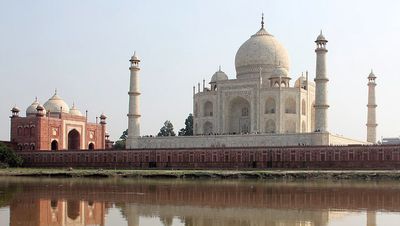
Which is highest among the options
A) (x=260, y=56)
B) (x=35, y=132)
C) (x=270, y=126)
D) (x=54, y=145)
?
(x=260, y=56)

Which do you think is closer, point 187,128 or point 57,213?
point 57,213

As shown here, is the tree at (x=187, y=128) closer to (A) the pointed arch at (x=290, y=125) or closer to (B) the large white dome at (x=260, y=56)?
(B) the large white dome at (x=260, y=56)

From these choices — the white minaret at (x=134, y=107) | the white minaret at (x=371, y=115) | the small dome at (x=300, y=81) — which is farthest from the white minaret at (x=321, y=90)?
the white minaret at (x=134, y=107)

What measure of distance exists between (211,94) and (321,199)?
89.5 ft

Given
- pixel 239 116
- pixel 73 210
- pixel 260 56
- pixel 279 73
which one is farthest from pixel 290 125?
pixel 73 210

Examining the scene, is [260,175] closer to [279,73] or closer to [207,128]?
[279,73]

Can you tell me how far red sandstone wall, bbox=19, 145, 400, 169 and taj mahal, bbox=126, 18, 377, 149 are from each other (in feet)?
4.60

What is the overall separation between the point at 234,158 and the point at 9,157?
1630 cm

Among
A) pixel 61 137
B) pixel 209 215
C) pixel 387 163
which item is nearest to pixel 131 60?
pixel 61 137

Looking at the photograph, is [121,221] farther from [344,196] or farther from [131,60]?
[131,60]

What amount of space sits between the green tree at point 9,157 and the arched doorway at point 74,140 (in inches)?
299

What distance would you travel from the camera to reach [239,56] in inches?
1801

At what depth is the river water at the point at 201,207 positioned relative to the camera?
513 inches

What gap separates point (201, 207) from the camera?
51.5ft
